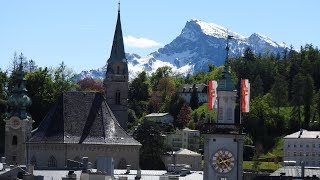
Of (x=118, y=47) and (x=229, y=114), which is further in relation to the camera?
(x=118, y=47)

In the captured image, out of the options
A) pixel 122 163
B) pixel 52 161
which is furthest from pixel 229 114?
pixel 52 161

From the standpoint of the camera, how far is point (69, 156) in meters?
124

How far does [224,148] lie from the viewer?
73625 mm

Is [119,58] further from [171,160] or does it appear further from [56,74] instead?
[56,74]

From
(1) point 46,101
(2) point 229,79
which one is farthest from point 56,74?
(2) point 229,79

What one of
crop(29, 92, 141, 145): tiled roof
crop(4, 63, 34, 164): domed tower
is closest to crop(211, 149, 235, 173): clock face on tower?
crop(29, 92, 141, 145): tiled roof

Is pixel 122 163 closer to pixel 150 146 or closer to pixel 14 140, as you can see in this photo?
pixel 14 140

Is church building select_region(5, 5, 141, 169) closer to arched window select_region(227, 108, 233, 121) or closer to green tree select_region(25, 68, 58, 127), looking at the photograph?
green tree select_region(25, 68, 58, 127)

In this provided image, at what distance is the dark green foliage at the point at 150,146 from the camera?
143250 millimetres

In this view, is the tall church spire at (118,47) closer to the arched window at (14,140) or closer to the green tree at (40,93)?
the green tree at (40,93)

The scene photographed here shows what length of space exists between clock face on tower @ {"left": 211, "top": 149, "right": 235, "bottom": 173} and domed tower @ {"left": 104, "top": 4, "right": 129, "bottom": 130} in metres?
68.8

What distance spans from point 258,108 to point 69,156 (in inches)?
2912

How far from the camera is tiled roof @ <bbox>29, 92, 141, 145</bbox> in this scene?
12519 centimetres

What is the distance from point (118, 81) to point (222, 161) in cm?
7294
